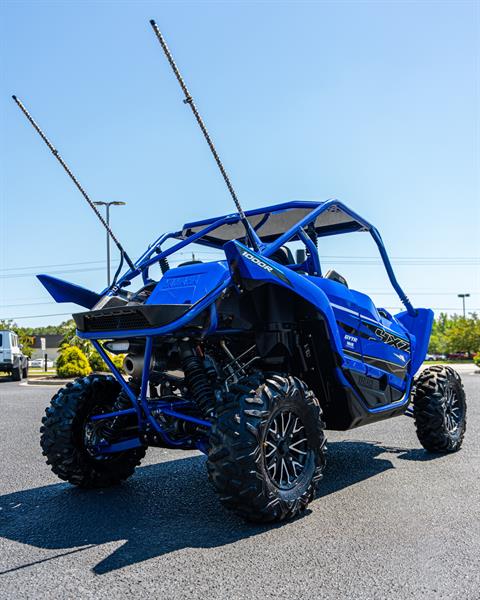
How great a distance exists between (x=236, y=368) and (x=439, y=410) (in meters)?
2.72

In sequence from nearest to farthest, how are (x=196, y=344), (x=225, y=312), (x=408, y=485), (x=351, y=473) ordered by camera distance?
(x=225, y=312) → (x=196, y=344) → (x=408, y=485) → (x=351, y=473)

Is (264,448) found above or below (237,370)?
below

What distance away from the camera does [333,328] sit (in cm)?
523

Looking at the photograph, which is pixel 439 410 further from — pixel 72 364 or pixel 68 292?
pixel 72 364

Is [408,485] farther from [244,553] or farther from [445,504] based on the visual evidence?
[244,553]

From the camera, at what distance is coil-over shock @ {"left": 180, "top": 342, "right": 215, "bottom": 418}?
4.90 metres

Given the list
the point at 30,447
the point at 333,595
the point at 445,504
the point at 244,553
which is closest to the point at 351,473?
the point at 445,504

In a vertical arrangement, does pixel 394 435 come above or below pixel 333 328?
below

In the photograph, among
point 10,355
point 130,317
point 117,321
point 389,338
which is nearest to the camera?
point 130,317

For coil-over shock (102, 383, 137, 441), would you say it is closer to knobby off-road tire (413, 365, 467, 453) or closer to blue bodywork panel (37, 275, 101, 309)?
blue bodywork panel (37, 275, 101, 309)

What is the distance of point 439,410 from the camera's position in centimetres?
693

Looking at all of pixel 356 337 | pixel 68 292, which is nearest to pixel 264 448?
pixel 356 337

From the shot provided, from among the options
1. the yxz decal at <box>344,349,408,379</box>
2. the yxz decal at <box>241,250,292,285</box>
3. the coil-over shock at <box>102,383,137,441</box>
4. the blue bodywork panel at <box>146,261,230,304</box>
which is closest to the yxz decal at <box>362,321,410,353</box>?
the yxz decal at <box>344,349,408,379</box>

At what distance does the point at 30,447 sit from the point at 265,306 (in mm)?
4182
